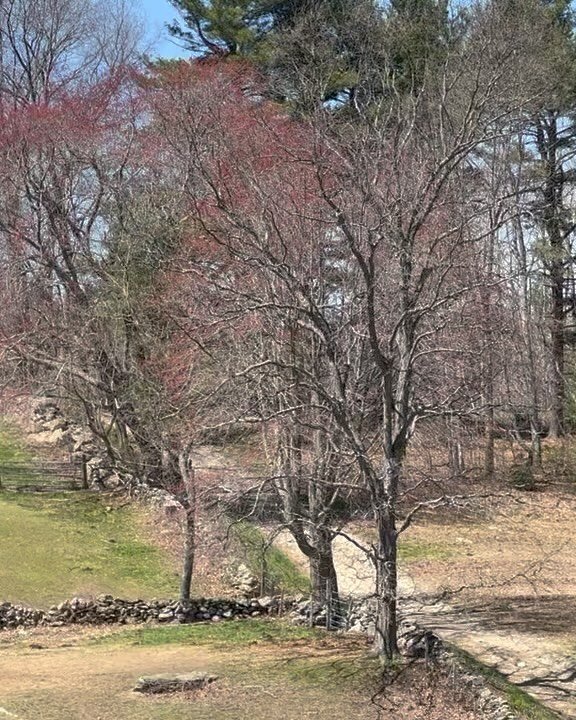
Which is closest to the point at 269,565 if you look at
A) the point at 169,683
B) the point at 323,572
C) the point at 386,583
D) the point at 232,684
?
the point at 323,572

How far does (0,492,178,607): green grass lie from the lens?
48.1ft

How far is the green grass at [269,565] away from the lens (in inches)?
596

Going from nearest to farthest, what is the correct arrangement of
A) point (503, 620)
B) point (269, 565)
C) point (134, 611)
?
1. point (503, 620)
2. point (134, 611)
3. point (269, 565)

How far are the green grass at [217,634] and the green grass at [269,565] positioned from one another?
1.49 metres

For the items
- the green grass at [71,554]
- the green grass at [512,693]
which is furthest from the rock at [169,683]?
the green grass at [71,554]

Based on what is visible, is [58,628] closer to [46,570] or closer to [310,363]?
[46,570]

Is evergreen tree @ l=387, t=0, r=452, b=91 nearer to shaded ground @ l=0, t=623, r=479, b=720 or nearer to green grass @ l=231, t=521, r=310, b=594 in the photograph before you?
green grass @ l=231, t=521, r=310, b=594

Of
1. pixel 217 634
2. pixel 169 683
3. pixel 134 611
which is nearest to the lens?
pixel 169 683

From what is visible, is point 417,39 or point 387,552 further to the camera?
point 417,39

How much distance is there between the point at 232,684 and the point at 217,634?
3106 mm

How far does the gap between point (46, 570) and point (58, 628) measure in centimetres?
207

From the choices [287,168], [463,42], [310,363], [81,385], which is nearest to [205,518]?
[310,363]

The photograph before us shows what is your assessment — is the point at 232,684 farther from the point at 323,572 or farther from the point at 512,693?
the point at 323,572

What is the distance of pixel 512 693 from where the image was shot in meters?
9.08
